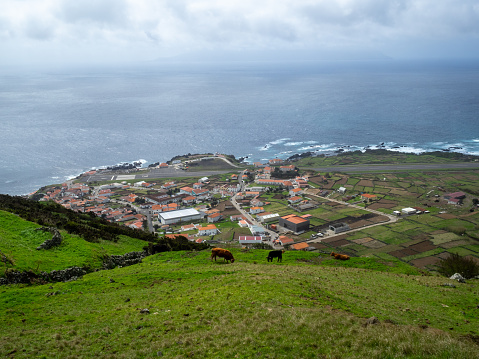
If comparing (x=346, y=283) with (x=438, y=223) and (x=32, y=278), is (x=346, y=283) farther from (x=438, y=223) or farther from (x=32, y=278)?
(x=438, y=223)

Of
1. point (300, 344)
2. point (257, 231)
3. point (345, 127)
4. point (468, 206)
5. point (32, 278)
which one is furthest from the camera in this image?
point (345, 127)

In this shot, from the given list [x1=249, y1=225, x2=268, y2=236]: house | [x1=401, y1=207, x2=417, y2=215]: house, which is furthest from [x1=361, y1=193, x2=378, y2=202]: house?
[x1=249, y1=225, x2=268, y2=236]: house

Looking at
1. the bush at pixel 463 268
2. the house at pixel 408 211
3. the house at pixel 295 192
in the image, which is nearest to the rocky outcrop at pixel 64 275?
the bush at pixel 463 268

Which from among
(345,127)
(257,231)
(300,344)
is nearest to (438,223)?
(257,231)

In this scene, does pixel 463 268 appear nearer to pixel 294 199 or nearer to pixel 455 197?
pixel 294 199

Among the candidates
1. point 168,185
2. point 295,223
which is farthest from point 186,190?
point 295,223

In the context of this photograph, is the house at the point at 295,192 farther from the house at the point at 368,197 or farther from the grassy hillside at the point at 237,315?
the grassy hillside at the point at 237,315
